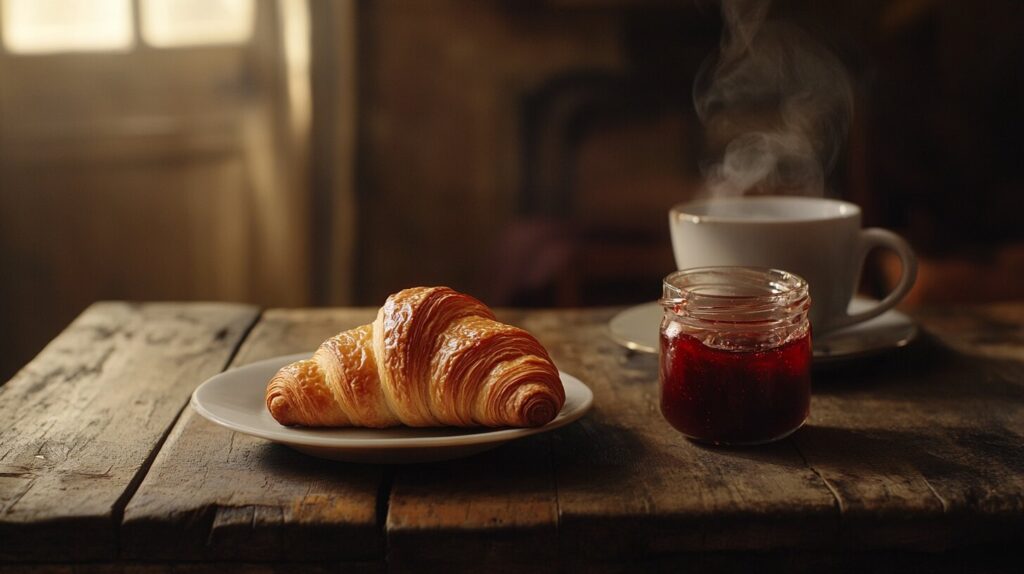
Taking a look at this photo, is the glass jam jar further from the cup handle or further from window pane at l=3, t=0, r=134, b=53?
window pane at l=3, t=0, r=134, b=53

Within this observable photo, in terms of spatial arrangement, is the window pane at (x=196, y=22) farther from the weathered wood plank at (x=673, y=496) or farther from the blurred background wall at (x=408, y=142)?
the weathered wood plank at (x=673, y=496)

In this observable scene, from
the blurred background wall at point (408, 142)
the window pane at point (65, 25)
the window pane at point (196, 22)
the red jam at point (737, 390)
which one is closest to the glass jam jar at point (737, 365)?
the red jam at point (737, 390)

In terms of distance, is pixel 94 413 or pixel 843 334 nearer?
pixel 94 413

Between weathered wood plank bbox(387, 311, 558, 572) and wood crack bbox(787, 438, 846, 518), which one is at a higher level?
wood crack bbox(787, 438, 846, 518)

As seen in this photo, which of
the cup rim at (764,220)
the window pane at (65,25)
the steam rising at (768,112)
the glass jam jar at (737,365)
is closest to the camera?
the glass jam jar at (737,365)

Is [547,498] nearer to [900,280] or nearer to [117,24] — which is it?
[900,280]

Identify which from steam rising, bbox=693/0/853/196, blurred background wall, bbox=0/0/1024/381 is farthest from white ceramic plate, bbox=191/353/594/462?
Result: steam rising, bbox=693/0/853/196

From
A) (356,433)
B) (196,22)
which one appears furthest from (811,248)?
(196,22)
